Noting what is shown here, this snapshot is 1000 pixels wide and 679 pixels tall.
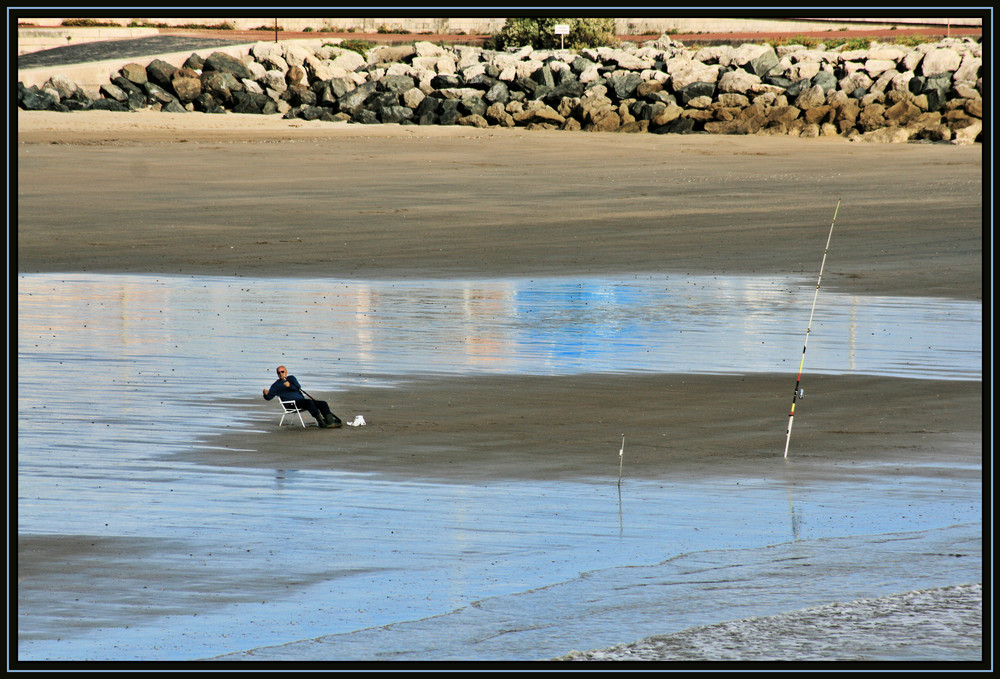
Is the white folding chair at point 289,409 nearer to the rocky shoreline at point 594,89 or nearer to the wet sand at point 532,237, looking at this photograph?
the wet sand at point 532,237

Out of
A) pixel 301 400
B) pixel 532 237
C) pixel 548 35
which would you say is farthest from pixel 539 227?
pixel 548 35

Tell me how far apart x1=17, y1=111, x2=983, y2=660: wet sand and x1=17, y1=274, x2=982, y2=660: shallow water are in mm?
404

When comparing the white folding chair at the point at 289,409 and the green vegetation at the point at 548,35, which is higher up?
the green vegetation at the point at 548,35

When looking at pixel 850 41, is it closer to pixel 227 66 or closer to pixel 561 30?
pixel 561 30

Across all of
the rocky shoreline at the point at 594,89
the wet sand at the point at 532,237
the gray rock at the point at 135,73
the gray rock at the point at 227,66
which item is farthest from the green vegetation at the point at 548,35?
the wet sand at the point at 532,237

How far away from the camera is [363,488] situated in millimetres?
8812

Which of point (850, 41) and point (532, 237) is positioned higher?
point (850, 41)

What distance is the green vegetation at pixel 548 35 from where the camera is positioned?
58.6m

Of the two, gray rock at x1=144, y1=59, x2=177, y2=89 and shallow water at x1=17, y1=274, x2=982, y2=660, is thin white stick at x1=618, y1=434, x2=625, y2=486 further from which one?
gray rock at x1=144, y1=59, x2=177, y2=89

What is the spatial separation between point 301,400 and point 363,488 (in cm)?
178

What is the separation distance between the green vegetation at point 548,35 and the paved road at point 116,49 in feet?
36.1

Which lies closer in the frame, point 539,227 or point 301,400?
point 301,400

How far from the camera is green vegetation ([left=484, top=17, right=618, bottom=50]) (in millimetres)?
58625
